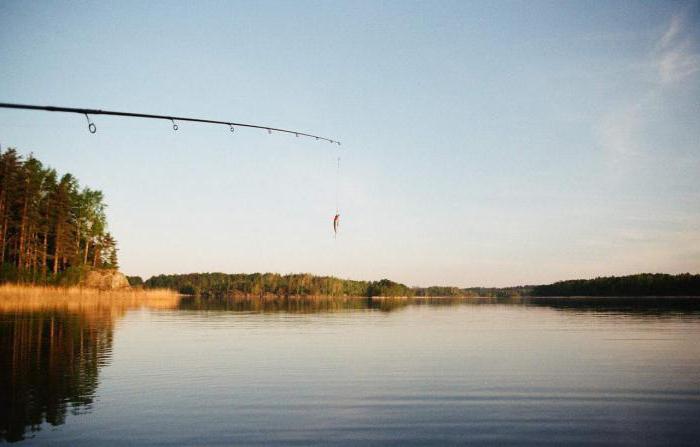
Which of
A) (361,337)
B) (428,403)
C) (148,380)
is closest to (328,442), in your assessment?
(428,403)

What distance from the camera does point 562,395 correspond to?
14273mm

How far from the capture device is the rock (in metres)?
88.6

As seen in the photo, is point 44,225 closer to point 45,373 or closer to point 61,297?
point 61,297

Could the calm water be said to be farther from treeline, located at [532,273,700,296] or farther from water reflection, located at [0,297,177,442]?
treeline, located at [532,273,700,296]

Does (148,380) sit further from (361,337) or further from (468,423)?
(361,337)

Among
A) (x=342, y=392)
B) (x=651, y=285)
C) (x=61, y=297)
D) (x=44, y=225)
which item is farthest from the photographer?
(x=651, y=285)

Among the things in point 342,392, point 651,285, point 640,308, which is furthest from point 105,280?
point 651,285

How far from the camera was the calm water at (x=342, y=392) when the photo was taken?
1041 cm

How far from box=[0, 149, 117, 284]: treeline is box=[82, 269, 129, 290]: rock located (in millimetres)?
2768

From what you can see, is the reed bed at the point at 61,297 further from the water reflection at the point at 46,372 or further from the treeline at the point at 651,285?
the treeline at the point at 651,285

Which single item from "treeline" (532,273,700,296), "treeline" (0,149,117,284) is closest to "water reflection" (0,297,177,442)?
"treeline" (0,149,117,284)

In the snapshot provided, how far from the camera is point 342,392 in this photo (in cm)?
1453

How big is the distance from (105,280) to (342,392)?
89.5 m

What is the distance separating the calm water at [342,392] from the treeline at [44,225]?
51.9 metres
